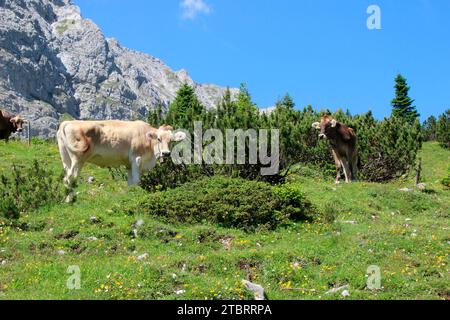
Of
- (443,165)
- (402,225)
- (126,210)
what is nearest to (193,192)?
(126,210)

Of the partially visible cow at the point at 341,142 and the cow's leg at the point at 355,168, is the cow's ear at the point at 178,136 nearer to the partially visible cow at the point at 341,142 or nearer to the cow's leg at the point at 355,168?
the partially visible cow at the point at 341,142

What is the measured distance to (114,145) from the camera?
17.3 meters

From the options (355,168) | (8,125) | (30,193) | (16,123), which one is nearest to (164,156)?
(30,193)

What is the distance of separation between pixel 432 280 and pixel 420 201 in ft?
28.7

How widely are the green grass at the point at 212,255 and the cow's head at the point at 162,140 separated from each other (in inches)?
73.5

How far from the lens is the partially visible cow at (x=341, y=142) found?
22.6m

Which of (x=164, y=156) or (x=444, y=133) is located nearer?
(x=164, y=156)

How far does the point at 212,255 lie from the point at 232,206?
2.99 meters

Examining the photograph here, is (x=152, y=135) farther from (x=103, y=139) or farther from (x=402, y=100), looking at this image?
(x=402, y=100)

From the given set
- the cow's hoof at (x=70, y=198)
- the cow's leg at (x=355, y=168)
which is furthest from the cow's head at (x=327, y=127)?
the cow's hoof at (x=70, y=198)

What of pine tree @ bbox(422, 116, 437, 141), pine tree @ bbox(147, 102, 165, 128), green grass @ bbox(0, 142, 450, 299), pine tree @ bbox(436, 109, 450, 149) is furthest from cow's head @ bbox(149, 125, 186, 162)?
pine tree @ bbox(422, 116, 437, 141)

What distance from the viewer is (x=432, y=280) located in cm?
995
